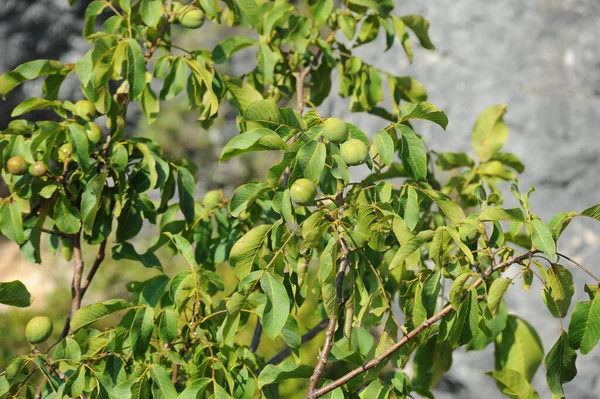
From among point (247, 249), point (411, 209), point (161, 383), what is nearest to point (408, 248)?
point (411, 209)

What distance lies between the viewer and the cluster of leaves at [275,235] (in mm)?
833

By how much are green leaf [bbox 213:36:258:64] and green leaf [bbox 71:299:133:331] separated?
0.48 metres

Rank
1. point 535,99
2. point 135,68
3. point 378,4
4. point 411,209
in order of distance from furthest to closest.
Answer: point 535,99 → point 378,4 → point 135,68 → point 411,209

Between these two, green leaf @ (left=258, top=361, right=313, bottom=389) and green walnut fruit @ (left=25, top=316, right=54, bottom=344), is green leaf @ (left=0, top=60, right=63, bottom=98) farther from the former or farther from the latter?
green leaf @ (left=258, top=361, right=313, bottom=389)

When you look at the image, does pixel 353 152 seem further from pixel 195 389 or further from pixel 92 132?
pixel 92 132

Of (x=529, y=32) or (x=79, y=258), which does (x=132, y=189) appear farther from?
(x=529, y=32)

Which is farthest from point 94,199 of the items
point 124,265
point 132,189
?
point 124,265

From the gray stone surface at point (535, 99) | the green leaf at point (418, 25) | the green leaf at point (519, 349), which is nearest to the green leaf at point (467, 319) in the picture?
the green leaf at point (519, 349)

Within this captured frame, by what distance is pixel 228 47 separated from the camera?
1292mm

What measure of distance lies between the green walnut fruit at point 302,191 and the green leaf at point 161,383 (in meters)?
0.25

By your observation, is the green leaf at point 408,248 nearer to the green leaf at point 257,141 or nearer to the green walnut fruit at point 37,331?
the green leaf at point 257,141

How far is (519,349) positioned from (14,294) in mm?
779

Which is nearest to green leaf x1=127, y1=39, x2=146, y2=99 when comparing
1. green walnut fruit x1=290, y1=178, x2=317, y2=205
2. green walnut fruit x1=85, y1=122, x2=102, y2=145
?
green walnut fruit x1=85, y1=122, x2=102, y2=145

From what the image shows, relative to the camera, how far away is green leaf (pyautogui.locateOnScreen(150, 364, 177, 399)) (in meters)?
0.85
